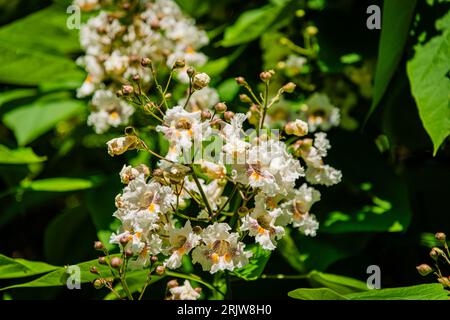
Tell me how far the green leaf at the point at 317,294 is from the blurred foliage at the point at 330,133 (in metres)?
0.16

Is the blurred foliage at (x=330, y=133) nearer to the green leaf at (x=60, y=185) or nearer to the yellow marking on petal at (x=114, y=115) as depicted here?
the green leaf at (x=60, y=185)

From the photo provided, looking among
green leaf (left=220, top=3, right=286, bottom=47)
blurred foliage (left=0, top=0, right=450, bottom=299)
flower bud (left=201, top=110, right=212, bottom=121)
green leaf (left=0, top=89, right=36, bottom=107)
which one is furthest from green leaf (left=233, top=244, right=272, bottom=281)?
green leaf (left=0, top=89, right=36, bottom=107)

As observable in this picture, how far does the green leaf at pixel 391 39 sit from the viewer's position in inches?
63.8

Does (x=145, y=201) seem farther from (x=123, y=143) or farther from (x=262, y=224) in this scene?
(x=262, y=224)

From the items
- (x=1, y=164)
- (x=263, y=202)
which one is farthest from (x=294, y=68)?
(x=1, y=164)

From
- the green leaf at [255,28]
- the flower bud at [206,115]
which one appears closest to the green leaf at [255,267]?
the flower bud at [206,115]

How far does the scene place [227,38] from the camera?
194cm

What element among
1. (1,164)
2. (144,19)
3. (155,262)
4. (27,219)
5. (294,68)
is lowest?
(27,219)

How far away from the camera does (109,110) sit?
1.83 metres

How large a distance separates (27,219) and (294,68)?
123 cm

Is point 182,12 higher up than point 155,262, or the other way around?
point 182,12

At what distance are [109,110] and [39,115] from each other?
407 mm

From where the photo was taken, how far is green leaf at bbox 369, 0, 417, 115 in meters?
1.62
